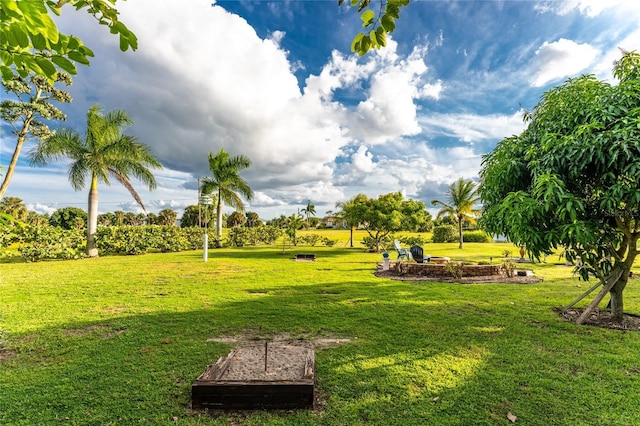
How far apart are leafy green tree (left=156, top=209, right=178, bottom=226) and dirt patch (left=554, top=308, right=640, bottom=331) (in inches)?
2834

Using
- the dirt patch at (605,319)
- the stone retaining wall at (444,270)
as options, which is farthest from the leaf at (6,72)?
the stone retaining wall at (444,270)

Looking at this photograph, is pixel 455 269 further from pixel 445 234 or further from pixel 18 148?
pixel 445 234

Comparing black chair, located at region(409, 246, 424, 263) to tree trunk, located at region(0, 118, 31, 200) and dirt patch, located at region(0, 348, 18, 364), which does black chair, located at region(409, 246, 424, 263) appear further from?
tree trunk, located at region(0, 118, 31, 200)

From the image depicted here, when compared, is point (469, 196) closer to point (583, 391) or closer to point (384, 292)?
point (384, 292)

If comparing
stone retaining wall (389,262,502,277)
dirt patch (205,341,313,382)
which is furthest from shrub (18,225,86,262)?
stone retaining wall (389,262,502,277)

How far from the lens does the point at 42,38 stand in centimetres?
113

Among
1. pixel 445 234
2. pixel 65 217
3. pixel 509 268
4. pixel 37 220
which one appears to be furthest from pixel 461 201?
pixel 65 217

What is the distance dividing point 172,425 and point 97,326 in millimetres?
4172

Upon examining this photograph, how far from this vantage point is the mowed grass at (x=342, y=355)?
3.20m

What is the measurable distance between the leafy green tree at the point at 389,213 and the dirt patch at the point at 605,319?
50.0ft

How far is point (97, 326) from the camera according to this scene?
5.92 m

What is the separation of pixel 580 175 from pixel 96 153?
23.1 metres

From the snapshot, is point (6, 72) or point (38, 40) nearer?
point (38, 40)

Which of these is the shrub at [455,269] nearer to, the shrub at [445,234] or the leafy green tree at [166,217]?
the shrub at [445,234]
